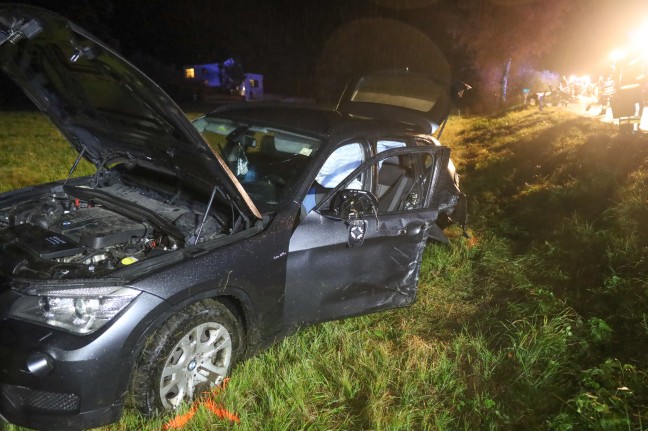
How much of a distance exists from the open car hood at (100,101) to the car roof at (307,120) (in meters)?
0.90

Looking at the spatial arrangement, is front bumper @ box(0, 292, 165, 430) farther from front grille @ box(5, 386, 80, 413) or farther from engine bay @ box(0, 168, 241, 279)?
engine bay @ box(0, 168, 241, 279)

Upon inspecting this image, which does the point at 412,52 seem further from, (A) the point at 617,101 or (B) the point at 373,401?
(B) the point at 373,401

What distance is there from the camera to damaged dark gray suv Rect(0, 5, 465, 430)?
7.13ft

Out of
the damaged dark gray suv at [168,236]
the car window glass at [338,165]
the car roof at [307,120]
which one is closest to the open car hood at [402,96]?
the car roof at [307,120]

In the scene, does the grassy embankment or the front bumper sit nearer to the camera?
the front bumper

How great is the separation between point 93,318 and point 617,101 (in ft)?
28.2

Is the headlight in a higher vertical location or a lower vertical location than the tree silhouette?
lower

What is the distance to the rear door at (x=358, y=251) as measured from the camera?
9.61 feet

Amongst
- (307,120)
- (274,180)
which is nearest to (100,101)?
(274,180)

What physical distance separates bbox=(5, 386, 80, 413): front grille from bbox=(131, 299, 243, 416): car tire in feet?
0.87

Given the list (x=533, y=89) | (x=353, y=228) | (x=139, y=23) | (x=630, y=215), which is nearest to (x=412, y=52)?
(x=533, y=89)

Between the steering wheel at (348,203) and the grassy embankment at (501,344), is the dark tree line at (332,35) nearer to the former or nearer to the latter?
the grassy embankment at (501,344)

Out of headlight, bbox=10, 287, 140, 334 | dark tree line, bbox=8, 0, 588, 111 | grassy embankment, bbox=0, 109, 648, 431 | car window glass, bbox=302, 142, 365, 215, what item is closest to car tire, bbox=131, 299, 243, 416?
grassy embankment, bbox=0, 109, 648, 431

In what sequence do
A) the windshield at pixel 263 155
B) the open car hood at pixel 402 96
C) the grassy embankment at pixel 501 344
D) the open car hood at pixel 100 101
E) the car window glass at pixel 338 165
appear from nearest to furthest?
the open car hood at pixel 100 101, the grassy embankment at pixel 501 344, the windshield at pixel 263 155, the car window glass at pixel 338 165, the open car hood at pixel 402 96
